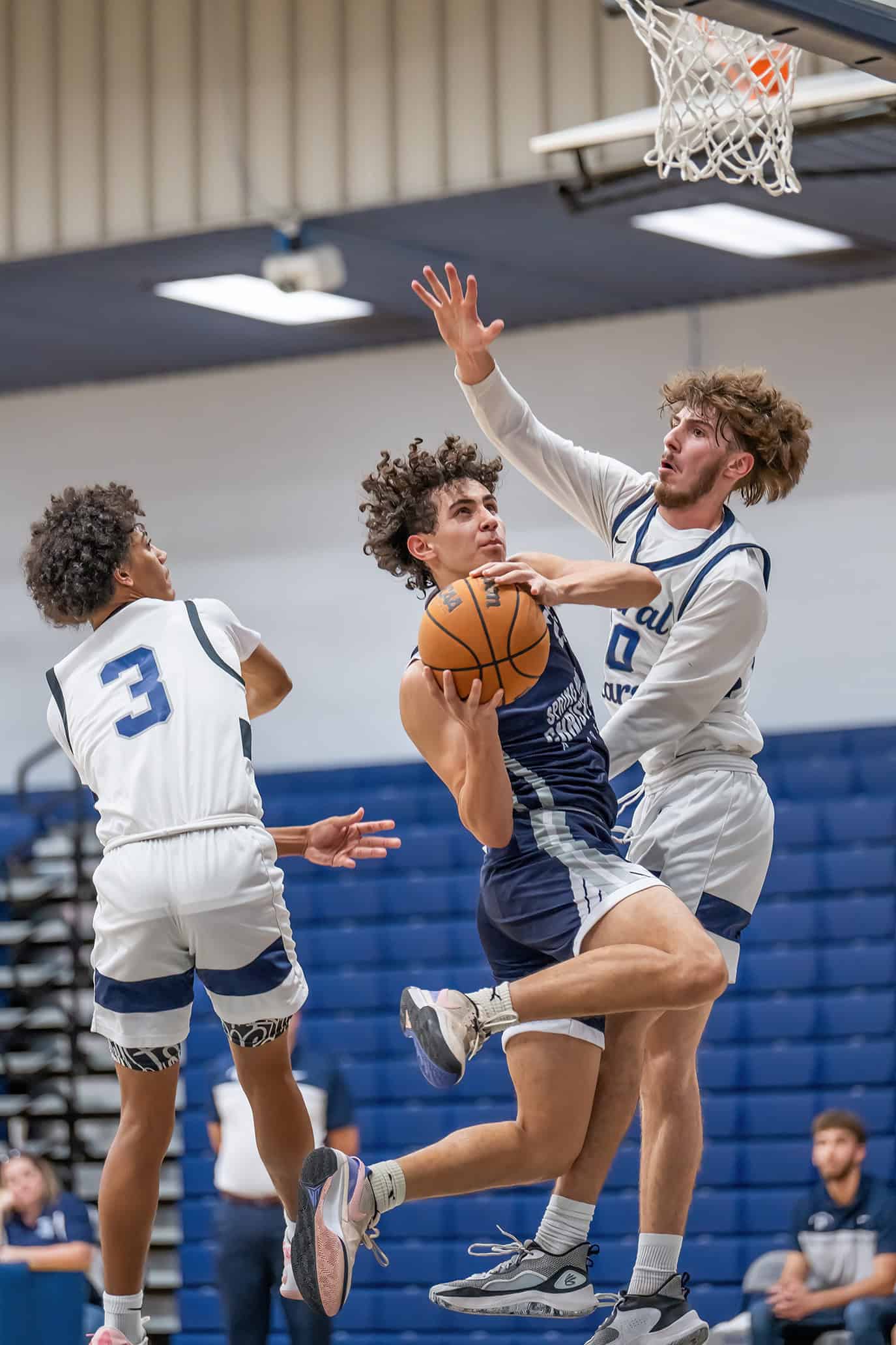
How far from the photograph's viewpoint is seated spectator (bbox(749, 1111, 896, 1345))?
911 centimetres

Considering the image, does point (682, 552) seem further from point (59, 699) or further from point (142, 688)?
point (59, 699)

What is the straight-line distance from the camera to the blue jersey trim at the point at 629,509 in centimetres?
575

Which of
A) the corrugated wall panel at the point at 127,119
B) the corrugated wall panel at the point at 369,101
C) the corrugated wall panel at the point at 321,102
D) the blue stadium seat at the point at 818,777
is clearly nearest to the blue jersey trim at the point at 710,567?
the corrugated wall panel at the point at 369,101

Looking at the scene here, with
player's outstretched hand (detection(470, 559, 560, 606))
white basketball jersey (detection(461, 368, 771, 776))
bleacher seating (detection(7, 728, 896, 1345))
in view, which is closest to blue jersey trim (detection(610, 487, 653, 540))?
white basketball jersey (detection(461, 368, 771, 776))

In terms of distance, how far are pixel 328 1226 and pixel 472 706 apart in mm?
1344

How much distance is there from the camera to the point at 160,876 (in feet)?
16.6

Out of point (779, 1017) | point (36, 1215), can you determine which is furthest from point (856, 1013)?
point (36, 1215)

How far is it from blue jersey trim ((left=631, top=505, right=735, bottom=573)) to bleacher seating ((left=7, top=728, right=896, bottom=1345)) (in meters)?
5.93

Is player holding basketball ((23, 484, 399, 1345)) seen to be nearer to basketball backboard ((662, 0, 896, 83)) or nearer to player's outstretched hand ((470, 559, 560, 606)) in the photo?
player's outstretched hand ((470, 559, 560, 606))

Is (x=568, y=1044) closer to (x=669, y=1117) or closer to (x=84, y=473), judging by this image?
(x=669, y=1117)

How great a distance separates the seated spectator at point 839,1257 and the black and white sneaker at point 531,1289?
14.0 feet

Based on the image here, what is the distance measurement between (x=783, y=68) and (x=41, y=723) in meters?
8.87

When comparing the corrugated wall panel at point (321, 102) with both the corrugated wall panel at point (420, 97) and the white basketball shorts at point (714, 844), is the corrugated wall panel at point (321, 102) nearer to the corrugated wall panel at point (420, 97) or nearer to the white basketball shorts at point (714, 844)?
the corrugated wall panel at point (420, 97)

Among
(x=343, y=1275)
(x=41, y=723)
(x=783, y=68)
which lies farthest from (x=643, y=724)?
(x=41, y=723)
